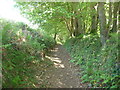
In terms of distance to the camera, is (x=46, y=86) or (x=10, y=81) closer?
(x=10, y=81)

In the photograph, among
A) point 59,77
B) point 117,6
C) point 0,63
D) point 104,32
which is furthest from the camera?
point 117,6

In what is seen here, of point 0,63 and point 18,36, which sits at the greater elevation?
point 18,36

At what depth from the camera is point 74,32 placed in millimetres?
12266

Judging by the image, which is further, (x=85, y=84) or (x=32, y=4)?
(x=32, y=4)

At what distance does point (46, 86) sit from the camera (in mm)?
4059

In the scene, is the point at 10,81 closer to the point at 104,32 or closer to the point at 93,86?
the point at 93,86

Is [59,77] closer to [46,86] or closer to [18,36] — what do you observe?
[46,86]

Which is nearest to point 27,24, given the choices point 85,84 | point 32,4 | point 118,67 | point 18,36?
point 32,4

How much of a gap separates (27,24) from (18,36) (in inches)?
143

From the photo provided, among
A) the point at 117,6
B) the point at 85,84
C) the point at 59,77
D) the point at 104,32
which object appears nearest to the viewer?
the point at 85,84

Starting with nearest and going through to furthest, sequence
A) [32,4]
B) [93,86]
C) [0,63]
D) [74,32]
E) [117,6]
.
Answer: [0,63]
[93,86]
[117,6]
[32,4]
[74,32]

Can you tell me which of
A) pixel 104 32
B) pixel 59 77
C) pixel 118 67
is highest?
pixel 104 32

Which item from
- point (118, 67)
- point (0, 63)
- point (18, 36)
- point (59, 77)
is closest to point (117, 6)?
point (118, 67)

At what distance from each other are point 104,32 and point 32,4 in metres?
5.47
